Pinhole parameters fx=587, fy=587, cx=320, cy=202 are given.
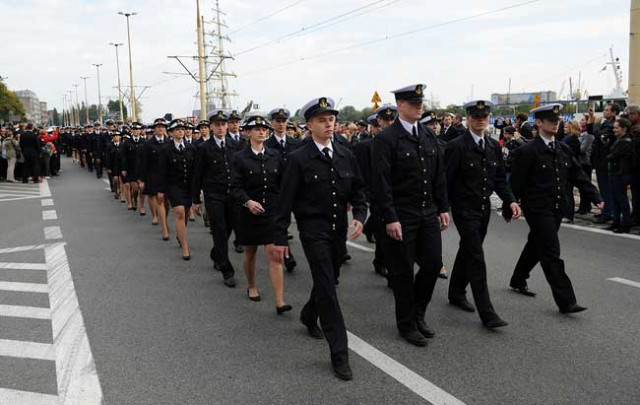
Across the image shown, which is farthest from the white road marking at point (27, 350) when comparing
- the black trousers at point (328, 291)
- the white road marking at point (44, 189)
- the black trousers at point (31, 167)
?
the black trousers at point (31, 167)

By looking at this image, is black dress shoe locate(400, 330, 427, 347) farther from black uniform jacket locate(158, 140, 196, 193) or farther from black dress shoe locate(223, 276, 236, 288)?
black uniform jacket locate(158, 140, 196, 193)

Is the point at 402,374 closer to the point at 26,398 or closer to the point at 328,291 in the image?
the point at 328,291

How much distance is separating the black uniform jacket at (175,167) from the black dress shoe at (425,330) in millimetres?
4658

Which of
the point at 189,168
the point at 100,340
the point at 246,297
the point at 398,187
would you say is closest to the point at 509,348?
the point at 398,187

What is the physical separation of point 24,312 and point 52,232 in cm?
523

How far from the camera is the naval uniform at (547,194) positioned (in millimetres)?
5484

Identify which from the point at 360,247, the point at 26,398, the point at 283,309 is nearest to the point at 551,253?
the point at 283,309

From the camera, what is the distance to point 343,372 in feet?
13.6

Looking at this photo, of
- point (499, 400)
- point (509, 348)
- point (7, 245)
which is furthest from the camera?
point (7, 245)

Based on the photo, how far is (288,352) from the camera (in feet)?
15.3

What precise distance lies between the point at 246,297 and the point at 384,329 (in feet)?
5.87

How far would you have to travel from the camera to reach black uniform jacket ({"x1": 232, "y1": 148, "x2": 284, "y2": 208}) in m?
6.10

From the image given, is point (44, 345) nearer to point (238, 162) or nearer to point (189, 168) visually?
point (238, 162)

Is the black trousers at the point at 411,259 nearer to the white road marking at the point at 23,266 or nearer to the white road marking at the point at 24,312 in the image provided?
the white road marking at the point at 24,312
